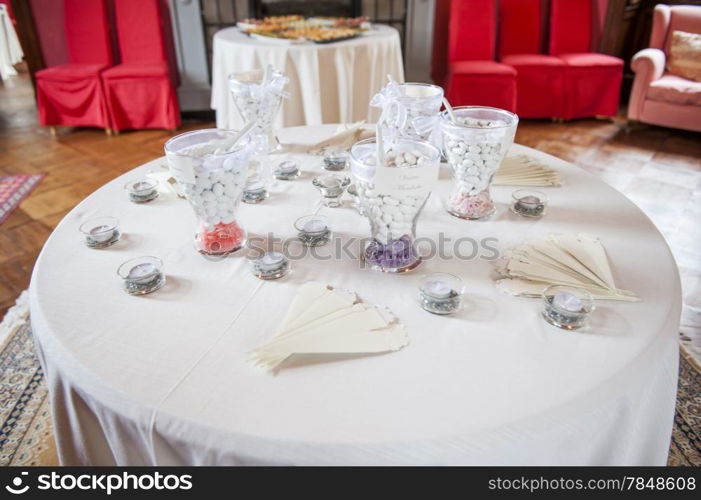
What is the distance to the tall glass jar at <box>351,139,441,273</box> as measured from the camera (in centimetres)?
85

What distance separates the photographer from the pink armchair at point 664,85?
134 inches

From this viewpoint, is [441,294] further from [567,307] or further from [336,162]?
[336,162]

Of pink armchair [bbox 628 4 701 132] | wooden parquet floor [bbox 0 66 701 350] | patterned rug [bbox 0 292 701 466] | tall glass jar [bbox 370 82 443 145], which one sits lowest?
patterned rug [bbox 0 292 701 466]

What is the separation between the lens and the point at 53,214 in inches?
102

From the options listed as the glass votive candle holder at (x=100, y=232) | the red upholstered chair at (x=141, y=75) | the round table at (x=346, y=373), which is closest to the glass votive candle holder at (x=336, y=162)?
the round table at (x=346, y=373)

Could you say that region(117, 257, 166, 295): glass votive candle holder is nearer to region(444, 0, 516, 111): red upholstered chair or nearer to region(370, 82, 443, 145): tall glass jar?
region(370, 82, 443, 145): tall glass jar

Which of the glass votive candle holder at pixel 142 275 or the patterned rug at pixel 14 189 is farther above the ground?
the glass votive candle holder at pixel 142 275

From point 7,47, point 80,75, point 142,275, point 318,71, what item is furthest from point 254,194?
point 7,47

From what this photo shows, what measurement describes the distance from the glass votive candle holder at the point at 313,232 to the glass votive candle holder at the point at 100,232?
14.1 inches

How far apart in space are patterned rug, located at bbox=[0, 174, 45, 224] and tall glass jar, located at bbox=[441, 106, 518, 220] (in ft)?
7.74

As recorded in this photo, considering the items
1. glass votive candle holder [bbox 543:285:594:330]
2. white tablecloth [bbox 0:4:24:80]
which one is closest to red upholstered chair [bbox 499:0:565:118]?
glass votive candle holder [bbox 543:285:594:330]

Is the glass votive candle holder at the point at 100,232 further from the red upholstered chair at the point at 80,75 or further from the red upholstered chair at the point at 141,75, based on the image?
the red upholstered chair at the point at 80,75

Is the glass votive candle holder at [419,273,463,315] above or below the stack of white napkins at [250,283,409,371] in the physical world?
above

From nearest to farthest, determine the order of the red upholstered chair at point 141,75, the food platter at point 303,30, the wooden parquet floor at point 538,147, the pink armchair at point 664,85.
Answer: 1. the wooden parquet floor at point 538,147
2. the food platter at point 303,30
3. the pink armchair at point 664,85
4. the red upholstered chair at point 141,75
